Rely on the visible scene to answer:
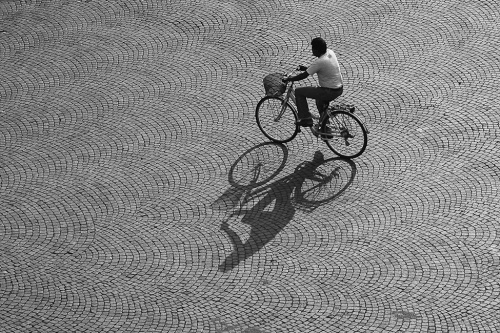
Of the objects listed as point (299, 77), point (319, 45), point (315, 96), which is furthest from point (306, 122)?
point (319, 45)

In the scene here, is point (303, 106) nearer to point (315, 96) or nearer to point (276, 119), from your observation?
point (315, 96)

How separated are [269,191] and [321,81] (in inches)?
69.9

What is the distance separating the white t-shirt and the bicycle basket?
67cm

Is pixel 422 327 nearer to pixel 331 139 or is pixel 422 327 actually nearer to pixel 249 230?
pixel 249 230

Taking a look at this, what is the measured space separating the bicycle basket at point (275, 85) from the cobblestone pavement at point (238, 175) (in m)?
0.83

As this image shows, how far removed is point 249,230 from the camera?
39.2 feet

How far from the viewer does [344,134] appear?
508 inches

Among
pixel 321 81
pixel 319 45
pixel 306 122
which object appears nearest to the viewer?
pixel 319 45

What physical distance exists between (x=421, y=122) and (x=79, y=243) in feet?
17.9

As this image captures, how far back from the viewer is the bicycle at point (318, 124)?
12.9 meters

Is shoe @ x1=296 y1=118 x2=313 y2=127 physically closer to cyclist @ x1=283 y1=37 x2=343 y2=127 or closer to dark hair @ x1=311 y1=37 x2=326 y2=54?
cyclist @ x1=283 y1=37 x2=343 y2=127

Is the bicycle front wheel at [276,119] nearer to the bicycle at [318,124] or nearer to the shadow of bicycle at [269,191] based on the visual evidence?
the bicycle at [318,124]

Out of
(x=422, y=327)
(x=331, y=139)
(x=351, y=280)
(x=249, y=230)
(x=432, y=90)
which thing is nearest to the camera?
(x=422, y=327)

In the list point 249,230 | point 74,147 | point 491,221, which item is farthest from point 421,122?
point 74,147
